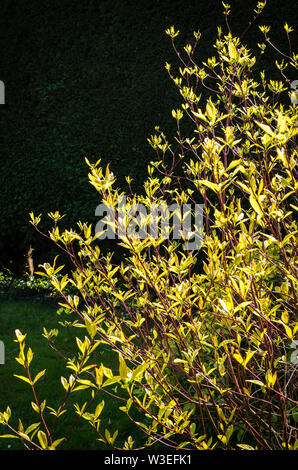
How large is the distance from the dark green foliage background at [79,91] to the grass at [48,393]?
186 centimetres

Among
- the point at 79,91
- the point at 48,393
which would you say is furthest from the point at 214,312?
the point at 79,91

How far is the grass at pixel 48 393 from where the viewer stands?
2693mm

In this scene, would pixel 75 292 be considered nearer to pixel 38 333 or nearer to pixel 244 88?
pixel 38 333

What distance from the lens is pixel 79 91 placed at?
577 cm

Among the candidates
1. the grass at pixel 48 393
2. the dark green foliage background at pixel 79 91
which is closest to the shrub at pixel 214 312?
the grass at pixel 48 393

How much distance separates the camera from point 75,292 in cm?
607

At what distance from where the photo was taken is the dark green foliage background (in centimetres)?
516

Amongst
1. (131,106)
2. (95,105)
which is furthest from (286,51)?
(95,105)

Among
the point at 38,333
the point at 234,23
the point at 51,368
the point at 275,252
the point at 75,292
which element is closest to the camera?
the point at 275,252

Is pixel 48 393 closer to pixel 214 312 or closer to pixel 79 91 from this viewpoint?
pixel 214 312

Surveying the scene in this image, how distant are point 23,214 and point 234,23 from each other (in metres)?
3.84

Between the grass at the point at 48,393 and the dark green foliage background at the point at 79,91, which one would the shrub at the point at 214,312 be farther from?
the dark green foliage background at the point at 79,91

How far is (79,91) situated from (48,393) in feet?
13.4

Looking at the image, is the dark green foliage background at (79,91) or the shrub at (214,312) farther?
the dark green foliage background at (79,91)
